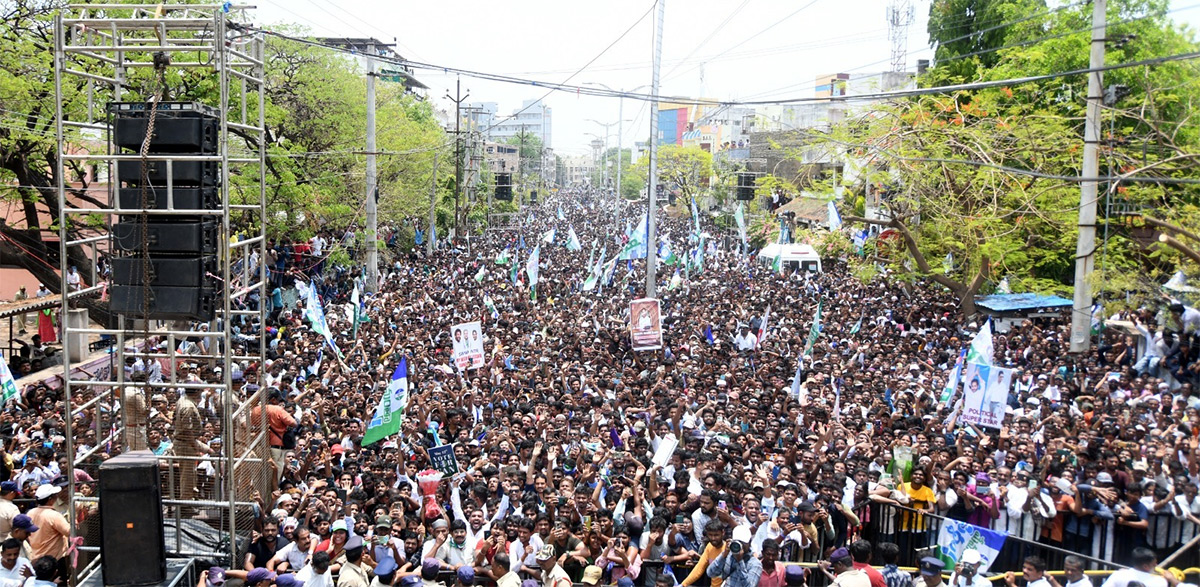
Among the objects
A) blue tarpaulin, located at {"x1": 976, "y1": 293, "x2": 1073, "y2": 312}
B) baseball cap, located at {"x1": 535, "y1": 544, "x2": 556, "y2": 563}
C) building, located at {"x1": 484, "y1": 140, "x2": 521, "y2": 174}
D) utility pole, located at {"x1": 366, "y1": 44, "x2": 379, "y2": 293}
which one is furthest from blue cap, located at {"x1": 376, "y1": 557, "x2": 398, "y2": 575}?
building, located at {"x1": 484, "y1": 140, "x2": 521, "y2": 174}

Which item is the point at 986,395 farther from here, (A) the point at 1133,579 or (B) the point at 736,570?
(B) the point at 736,570

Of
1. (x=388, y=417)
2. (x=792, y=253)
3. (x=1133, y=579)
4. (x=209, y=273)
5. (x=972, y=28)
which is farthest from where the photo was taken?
(x=792, y=253)

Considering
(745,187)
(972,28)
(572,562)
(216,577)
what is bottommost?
(572,562)

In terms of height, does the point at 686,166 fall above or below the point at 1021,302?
above

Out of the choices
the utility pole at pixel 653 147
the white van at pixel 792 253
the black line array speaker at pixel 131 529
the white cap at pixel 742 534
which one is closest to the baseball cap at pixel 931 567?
the white cap at pixel 742 534

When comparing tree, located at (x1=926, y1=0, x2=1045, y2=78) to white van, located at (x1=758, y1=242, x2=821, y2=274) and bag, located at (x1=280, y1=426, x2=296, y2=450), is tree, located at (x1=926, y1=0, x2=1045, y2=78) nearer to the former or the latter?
white van, located at (x1=758, y1=242, x2=821, y2=274)

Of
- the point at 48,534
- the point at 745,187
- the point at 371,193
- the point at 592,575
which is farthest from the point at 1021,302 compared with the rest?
the point at 48,534

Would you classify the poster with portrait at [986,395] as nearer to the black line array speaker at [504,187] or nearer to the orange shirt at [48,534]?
the orange shirt at [48,534]
